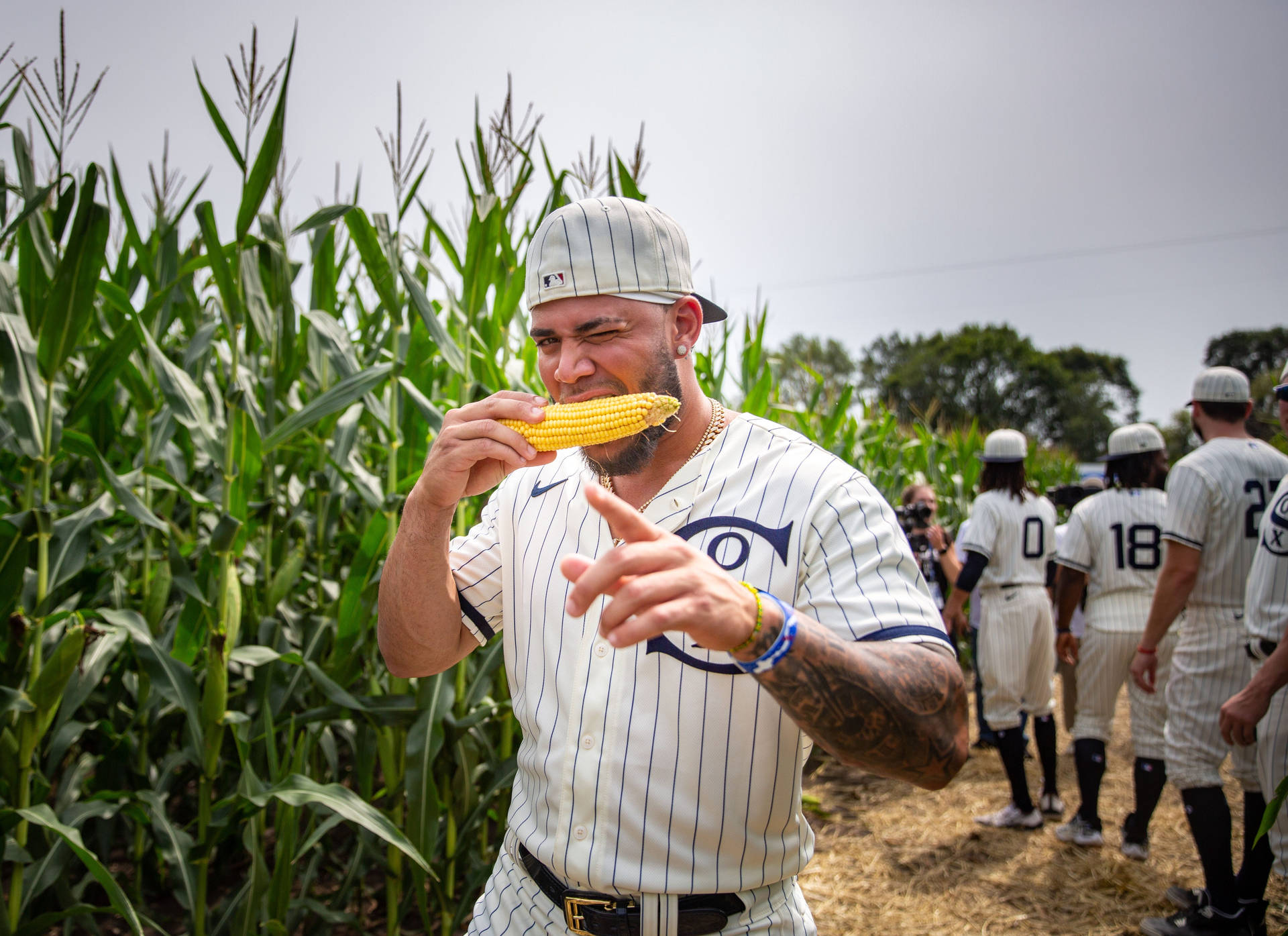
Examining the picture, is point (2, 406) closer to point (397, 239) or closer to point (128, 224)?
point (128, 224)

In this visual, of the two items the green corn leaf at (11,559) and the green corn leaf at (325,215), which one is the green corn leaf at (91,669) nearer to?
the green corn leaf at (11,559)

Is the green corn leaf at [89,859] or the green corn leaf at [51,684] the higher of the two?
the green corn leaf at [51,684]

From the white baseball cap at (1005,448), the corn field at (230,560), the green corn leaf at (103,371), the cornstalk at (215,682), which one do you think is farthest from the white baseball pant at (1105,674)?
the green corn leaf at (103,371)

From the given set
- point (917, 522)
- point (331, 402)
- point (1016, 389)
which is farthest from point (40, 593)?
point (1016, 389)

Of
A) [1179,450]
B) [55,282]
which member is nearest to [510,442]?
[55,282]

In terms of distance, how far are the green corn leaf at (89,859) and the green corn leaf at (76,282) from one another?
1.23 metres

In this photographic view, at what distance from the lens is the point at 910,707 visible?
1191 millimetres

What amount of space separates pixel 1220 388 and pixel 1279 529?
1.41 metres

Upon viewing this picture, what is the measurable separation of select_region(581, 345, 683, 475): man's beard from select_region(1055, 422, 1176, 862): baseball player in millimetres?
4174

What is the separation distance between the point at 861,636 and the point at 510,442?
71cm

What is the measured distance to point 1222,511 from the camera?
3936mm

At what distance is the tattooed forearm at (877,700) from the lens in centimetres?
113

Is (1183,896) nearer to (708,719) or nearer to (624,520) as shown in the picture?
(708,719)

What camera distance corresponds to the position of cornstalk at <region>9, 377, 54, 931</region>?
239 cm
